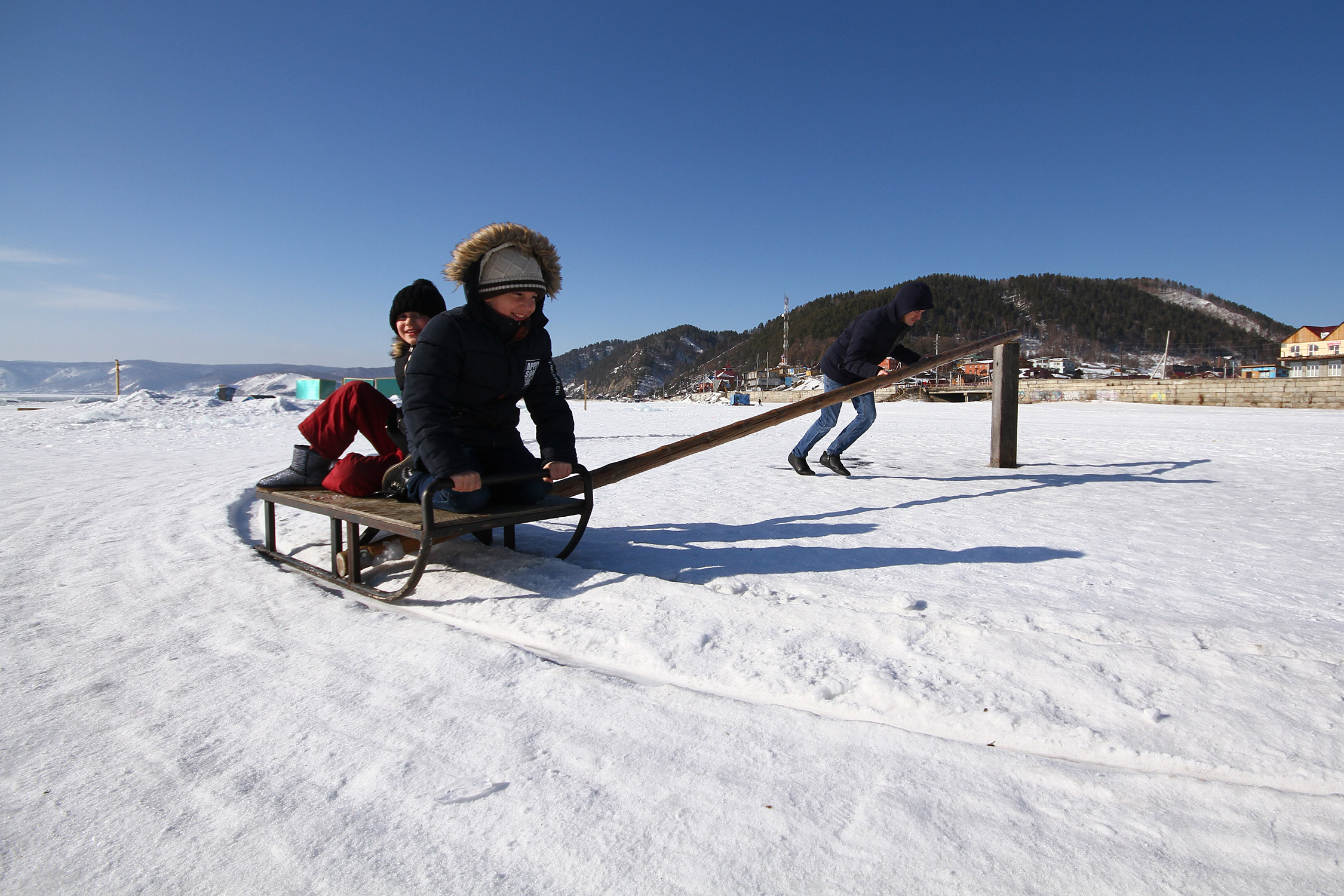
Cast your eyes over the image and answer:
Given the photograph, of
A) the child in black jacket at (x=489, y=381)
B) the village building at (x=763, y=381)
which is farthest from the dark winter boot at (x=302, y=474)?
the village building at (x=763, y=381)

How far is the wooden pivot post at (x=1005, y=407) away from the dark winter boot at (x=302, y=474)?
5.35 m

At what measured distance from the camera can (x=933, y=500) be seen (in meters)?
4.63

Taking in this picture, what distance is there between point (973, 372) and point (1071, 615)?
90628mm

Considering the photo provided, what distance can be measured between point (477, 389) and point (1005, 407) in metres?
5.13

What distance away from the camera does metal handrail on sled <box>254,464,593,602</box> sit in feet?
7.49

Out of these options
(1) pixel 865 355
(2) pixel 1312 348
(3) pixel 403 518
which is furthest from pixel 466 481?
(2) pixel 1312 348

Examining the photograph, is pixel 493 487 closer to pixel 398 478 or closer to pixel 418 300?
pixel 398 478

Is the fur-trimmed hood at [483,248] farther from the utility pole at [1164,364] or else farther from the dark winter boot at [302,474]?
the utility pole at [1164,364]

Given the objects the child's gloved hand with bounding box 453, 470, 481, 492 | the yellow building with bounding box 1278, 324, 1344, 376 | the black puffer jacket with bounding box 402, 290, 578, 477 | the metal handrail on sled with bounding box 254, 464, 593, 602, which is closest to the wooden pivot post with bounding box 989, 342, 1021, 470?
the black puffer jacket with bounding box 402, 290, 578, 477

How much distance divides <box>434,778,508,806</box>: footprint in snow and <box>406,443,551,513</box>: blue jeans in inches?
51.2

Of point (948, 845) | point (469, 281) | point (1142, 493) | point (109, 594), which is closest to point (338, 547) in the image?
point (109, 594)

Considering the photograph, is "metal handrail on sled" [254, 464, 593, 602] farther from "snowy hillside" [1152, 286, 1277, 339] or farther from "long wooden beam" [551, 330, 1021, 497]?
"snowy hillside" [1152, 286, 1277, 339]

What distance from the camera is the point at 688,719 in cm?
161

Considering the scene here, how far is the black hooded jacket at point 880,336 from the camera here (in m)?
5.32
